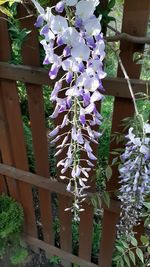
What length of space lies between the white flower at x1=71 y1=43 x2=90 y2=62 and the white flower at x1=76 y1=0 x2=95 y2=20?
0.21ft

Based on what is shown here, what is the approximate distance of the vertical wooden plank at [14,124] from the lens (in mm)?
1395

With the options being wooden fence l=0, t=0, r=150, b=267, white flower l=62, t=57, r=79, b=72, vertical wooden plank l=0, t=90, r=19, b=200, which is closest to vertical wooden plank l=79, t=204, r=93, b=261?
wooden fence l=0, t=0, r=150, b=267

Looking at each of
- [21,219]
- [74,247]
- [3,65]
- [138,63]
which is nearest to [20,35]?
[3,65]

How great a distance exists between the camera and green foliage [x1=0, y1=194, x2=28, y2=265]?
197cm

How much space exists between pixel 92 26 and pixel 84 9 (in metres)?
0.04

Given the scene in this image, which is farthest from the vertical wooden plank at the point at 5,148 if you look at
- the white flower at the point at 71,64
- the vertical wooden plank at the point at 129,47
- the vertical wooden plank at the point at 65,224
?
the white flower at the point at 71,64

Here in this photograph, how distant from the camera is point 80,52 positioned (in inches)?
31.4

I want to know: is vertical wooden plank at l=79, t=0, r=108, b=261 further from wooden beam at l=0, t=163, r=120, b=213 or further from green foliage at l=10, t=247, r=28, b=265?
green foliage at l=10, t=247, r=28, b=265

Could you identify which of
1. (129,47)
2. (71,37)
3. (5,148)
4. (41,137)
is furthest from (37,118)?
(71,37)

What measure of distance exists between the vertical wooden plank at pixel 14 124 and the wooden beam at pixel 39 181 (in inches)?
1.4

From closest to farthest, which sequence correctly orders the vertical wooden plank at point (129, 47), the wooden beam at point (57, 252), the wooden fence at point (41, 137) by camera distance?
the vertical wooden plank at point (129, 47) < the wooden fence at point (41, 137) < the wooden beam at point (57, 252)

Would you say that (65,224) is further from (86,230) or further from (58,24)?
(58,24)

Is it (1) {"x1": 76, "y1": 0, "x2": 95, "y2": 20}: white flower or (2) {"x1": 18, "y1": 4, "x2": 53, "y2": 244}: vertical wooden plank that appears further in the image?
(2) {"x1": 18, "y1": 4, "x2": 53, "y2": 244}: vertical wooden plank

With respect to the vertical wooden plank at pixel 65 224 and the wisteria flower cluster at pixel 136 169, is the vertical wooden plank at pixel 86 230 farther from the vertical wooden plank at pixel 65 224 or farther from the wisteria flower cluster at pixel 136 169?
the wisteria flower cluster at pixel 136 169
